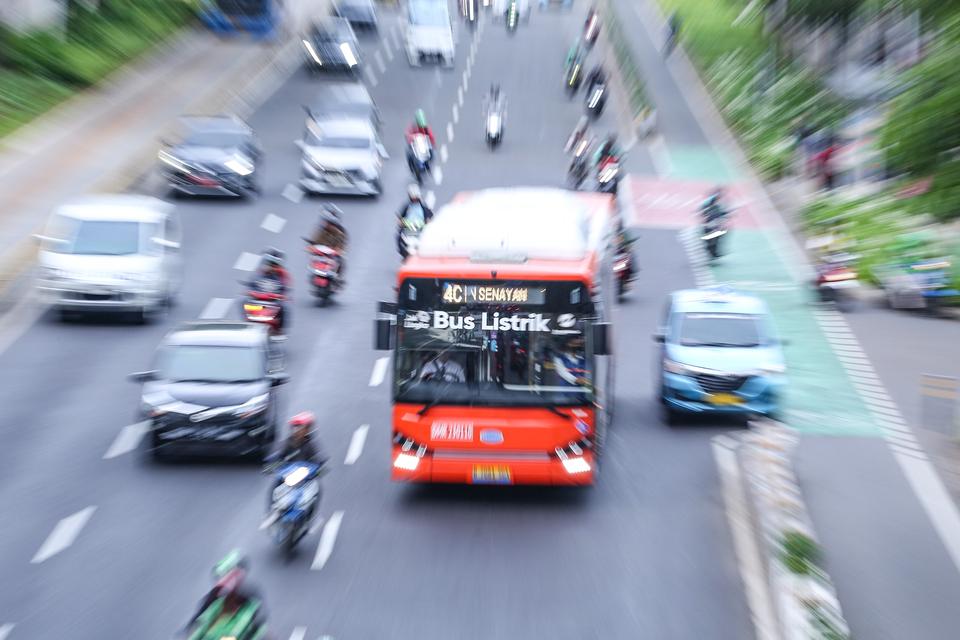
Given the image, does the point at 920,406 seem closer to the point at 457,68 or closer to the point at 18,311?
the point at 18,311

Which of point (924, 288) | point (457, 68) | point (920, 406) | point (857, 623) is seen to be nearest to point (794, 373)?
point (920, 406)

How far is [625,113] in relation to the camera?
1889 inches

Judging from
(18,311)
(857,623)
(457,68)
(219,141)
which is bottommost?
(857,623)

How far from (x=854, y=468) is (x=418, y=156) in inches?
826

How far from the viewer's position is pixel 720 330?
2002 centimetres

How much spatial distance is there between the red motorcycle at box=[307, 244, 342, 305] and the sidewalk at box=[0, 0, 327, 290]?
5895 millimetres

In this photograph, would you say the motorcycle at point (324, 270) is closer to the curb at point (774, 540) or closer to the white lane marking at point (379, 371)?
the white lane marking at point (379, 371)

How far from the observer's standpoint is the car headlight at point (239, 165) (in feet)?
109

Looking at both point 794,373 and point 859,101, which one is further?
point 794,373

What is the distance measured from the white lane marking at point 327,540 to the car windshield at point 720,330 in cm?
712

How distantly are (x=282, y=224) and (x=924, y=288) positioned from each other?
48.6ft

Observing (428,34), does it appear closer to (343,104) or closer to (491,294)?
(343,104)

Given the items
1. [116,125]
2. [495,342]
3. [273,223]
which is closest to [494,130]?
[116,125]

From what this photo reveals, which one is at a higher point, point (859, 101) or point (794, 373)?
point (859, 101)
